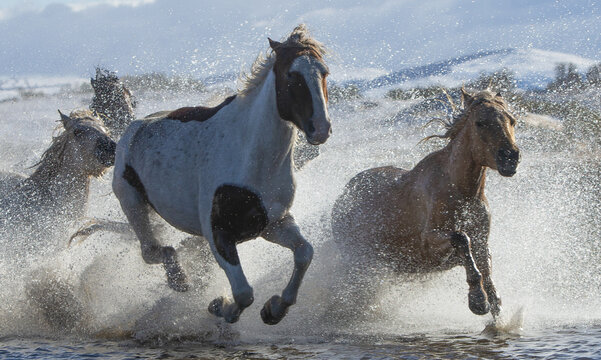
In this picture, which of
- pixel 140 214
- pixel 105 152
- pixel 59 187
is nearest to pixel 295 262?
pixel 140 214

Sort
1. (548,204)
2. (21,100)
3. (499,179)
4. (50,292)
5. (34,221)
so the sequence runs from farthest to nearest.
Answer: (21,100)
(499,179)
(548,204)
(34,221)
(50,292)

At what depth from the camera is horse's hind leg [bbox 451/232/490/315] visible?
5.97 metres

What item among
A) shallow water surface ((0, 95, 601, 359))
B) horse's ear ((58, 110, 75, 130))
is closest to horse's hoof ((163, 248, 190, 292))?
shallow water surface ((0, 95, 601, 359))

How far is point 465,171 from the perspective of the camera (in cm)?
649

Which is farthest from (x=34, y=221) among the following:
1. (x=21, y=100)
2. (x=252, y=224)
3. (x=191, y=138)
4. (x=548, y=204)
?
(x=21, y=100)

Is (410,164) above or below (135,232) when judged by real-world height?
above

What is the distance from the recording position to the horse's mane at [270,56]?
209 inches

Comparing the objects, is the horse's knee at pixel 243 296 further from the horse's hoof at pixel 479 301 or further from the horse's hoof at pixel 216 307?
the horse's hoof at pixel 479 301

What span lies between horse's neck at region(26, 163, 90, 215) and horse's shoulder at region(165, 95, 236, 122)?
1740 millimetres

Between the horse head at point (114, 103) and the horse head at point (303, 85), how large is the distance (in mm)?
3750

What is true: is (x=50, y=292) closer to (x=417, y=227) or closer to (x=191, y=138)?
(x=191, y=138)

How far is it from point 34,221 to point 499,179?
632 cm

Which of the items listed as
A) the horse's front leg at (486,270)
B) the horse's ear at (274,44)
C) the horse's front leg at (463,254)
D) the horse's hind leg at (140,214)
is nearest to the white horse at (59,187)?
the horse's hind leg at (140,214)

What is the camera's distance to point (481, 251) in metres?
6.46
